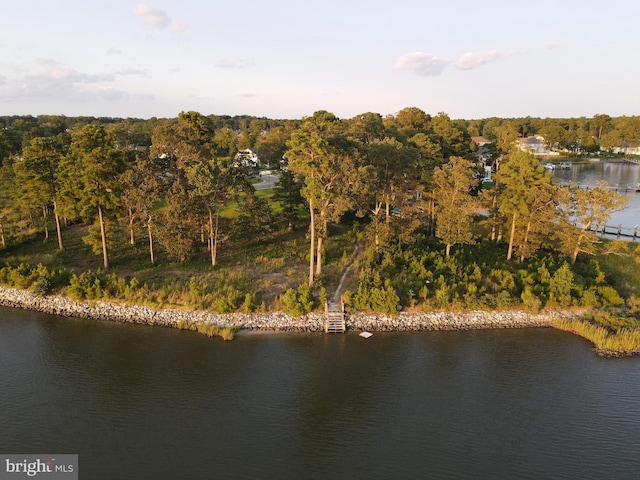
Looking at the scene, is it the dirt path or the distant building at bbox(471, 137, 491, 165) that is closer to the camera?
the dirt path

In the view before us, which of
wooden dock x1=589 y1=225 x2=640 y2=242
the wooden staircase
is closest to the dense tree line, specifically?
the wooden staircase

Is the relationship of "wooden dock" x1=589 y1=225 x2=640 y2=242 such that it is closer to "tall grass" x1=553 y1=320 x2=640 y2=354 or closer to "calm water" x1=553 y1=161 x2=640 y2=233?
"calm water" x1=553 y1=161 x2=640 y2=233

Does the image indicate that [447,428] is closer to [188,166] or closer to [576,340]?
[576,340]

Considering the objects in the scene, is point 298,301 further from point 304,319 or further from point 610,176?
point 610,176

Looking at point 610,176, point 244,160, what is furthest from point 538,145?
point 244,160

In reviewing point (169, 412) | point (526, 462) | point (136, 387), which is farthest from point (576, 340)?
point (136, 387)

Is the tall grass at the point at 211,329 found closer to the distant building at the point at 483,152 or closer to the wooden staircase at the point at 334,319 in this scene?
the wooden staircase at the point at 334,319

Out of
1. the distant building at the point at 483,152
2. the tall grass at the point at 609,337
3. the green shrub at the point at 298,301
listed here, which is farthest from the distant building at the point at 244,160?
the distant building at the point at 483,152
